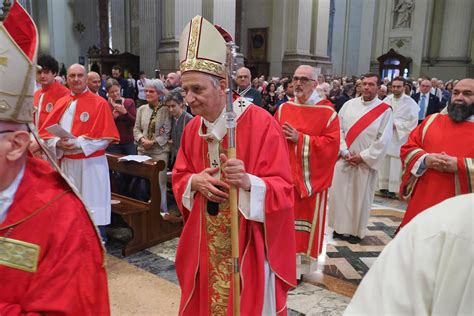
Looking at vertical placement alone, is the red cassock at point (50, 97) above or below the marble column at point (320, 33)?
below

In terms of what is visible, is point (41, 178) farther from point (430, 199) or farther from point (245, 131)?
point (430, 199)

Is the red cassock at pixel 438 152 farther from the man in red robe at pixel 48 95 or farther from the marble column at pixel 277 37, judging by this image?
the marble column at pixel 277 37

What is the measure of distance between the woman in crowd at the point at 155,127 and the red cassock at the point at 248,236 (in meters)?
3.03

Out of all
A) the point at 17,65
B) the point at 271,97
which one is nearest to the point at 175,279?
the point at 17,65

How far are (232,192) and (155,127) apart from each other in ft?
12.1

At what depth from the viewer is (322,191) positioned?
4.10 metres

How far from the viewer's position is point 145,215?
16.2 ft

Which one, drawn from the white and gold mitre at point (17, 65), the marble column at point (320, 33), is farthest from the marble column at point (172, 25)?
the white and gold mitre at point (17, 65)

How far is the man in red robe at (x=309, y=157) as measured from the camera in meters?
3.93

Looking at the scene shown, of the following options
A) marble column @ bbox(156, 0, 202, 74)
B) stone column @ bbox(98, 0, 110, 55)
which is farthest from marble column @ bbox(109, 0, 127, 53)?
marble column @ bbox(156, 0, 202, 74)

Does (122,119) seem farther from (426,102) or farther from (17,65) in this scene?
(426,102)

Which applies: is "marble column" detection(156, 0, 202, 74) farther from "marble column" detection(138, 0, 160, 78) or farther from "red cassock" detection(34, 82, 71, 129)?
"red cassock" detection(34, 82, 71, 129)

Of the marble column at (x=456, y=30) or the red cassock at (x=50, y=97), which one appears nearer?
the red cassock at (x=50, y=97)

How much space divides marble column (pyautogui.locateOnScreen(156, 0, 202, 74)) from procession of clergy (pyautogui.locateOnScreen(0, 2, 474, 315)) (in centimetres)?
785
